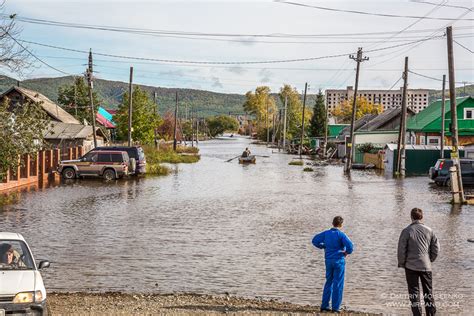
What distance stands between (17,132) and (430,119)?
4692 cm

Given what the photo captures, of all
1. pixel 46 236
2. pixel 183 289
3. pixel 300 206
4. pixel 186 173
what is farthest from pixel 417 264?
pixel 186 173

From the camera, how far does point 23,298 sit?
9.45 metres

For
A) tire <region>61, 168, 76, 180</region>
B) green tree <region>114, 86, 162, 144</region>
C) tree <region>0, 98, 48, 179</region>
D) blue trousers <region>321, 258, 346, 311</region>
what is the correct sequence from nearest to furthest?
blue trousers <region>321, 258, 346, 311</region>
tree <region>0, 98, 48, 179</region>
tire <region>61, 168, 76, 180</region>
green tree <region>114, 86, 162, 144</region>

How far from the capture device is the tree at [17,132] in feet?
92.0

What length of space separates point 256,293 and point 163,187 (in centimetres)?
2605

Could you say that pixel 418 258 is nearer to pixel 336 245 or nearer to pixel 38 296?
pixel 336 245

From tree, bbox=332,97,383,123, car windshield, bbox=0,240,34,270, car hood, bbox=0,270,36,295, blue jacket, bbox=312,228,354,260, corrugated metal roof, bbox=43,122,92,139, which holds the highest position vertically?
tree, bbox=332,97,383,123

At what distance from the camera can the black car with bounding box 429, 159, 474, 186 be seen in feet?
131

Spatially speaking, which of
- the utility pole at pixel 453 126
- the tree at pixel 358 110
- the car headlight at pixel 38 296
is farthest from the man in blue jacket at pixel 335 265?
the tree at pixel 358 110

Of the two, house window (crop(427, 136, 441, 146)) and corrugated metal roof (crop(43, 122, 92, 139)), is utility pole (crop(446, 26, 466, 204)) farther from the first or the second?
house window (crop(427, 136, 441, 146))

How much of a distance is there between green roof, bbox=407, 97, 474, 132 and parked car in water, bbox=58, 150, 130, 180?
33.5 m

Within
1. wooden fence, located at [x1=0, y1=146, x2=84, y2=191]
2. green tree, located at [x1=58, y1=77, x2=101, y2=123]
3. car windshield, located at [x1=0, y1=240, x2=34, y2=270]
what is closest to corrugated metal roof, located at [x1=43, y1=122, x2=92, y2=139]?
wooden fence, located at [x1=0, y1=146, x2=84, y2=191]

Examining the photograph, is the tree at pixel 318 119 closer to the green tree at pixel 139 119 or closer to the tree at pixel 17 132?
the green tree at pixel 139 119

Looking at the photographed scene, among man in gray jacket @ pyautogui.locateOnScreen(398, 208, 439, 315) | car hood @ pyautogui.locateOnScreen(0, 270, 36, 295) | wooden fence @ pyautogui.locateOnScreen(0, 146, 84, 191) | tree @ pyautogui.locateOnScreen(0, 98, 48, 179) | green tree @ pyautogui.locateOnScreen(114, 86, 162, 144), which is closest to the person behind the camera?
car hood @ pyautogui.locateOnScreen(0, 270, 36, 295)
